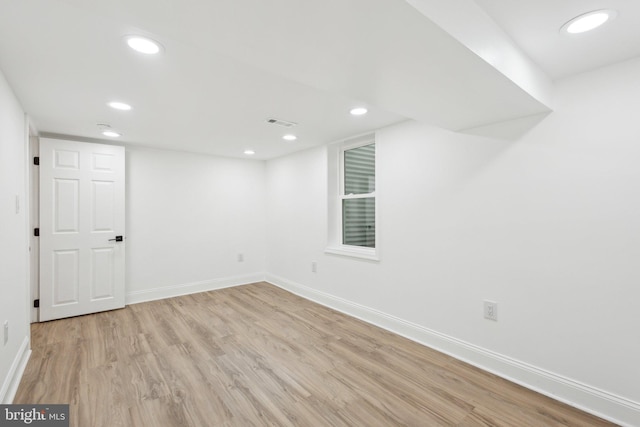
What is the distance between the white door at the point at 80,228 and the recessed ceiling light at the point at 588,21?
4.60 meters

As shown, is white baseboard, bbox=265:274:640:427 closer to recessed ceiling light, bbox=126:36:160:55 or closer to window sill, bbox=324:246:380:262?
window sill, bbox=324:246:380:262

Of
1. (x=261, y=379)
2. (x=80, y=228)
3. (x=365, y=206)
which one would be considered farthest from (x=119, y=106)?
(x=365, y=206)

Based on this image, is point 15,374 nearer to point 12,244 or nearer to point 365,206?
point 12,244

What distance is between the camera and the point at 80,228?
370 cm

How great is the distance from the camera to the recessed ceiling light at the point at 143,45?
1.58 meters

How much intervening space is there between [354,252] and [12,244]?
3.10 metres

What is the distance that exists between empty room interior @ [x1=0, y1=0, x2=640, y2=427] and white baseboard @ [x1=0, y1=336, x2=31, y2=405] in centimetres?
3

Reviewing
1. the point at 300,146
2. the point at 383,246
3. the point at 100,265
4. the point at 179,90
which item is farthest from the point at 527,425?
the point at 100,265

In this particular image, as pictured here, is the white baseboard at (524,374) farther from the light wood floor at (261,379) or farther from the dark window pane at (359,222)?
the dark window pane at (359,222)

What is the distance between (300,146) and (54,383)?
11.4 ft

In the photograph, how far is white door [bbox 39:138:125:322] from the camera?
11.5 ft

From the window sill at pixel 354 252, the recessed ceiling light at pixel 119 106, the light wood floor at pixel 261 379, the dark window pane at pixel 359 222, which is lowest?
the light wood floor at pixel 261 379

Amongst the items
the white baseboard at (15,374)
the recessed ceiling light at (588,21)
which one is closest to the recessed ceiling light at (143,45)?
the recessed ceiling light at (588,21)

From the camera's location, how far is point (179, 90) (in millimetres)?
2266
